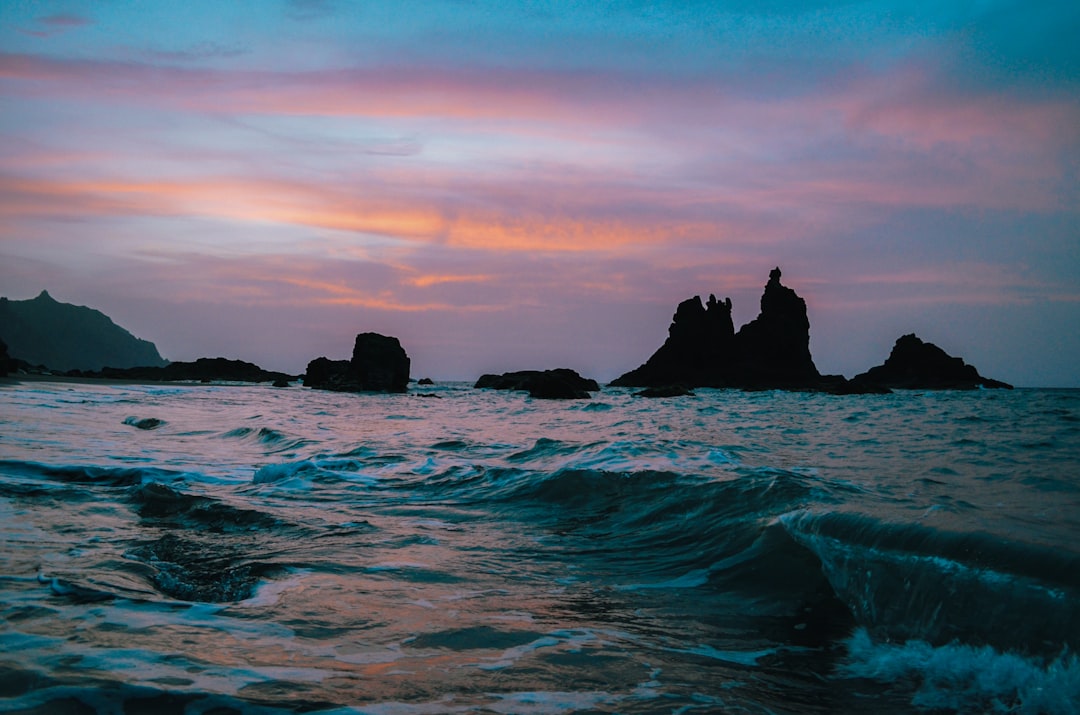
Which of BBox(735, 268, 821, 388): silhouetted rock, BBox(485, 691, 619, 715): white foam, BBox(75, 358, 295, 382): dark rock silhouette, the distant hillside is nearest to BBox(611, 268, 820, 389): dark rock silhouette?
BBox(735, 268, 821, 388): silhouetted rock

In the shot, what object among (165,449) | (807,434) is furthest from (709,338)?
(165,449)

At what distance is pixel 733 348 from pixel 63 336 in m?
147

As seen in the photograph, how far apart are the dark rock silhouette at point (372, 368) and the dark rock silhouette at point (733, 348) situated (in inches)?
1923

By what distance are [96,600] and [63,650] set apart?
38.3 inches

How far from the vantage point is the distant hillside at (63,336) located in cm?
13100

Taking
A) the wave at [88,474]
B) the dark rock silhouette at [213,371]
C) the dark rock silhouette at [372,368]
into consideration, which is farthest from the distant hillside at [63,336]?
the wave at [88,474]

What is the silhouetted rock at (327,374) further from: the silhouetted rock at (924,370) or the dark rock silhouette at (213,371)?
the silhouetted rock at (924,370)

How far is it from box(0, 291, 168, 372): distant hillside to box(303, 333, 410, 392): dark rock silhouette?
326 feet

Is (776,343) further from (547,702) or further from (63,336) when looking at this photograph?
(63,336)

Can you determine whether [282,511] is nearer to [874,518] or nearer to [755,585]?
[755,585]

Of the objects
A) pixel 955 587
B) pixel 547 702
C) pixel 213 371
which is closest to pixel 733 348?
pixel 213 371

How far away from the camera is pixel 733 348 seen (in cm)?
10762

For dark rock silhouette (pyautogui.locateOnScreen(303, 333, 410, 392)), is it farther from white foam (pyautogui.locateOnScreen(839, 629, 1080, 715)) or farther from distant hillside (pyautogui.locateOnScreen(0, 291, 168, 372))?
distant hillside (pyautogui.locateOnScreen(0, 291, 168, 372))

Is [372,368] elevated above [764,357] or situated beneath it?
situated beneath
